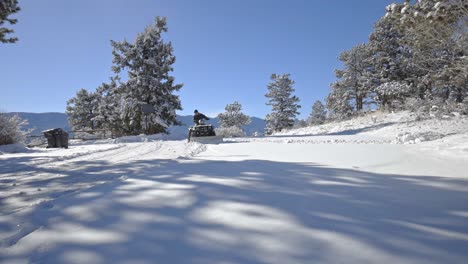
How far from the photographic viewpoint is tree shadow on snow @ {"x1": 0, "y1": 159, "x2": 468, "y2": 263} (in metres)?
1.16

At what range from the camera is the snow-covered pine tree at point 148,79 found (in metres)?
20.0

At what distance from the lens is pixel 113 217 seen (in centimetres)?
168

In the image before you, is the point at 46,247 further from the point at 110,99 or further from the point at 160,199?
the point at 110,99

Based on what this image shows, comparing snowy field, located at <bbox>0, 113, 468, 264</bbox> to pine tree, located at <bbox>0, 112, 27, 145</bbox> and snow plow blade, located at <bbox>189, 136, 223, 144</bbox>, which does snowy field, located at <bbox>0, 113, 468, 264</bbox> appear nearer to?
snow plow blade, located at <bbox>189, 136, 223, 144</bbox>

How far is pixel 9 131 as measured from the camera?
9.64 m

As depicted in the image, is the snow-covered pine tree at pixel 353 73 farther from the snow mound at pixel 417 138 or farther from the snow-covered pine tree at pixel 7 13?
the snow-covered pine tree at pixel 7 13

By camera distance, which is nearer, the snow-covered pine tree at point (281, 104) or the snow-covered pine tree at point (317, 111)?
the snow-covered pine tree at point (281, 104)

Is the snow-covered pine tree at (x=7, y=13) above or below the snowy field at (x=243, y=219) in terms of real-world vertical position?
above

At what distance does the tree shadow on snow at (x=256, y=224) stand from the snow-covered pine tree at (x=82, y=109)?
117 feet

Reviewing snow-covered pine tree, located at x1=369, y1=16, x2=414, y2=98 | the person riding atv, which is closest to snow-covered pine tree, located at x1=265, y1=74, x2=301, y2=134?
snow-covered pine tree, located at x1=369, y1=16, x2=414, y2=98

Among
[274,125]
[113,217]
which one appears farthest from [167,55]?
[113,217]

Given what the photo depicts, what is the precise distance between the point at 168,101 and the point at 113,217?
20.4 meters

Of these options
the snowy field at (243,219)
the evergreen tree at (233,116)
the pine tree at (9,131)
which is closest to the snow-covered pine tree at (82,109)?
the evergreen tree at (233,116)

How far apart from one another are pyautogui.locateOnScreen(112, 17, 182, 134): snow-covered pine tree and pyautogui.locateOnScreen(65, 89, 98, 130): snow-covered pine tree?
1573 cm
